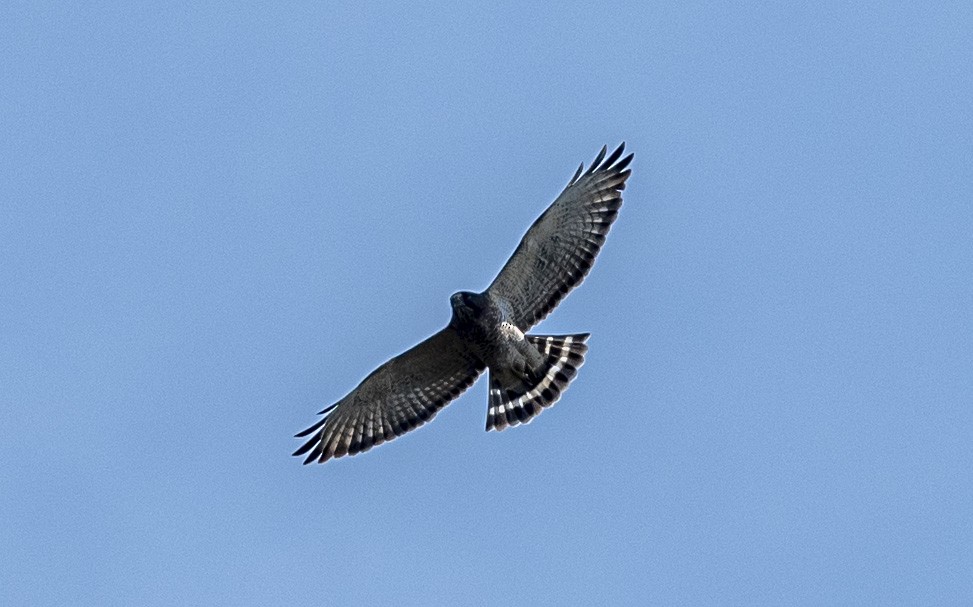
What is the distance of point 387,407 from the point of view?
68.7ft

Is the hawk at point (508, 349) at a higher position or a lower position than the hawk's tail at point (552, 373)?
higher

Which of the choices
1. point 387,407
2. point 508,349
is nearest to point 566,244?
point 508,349

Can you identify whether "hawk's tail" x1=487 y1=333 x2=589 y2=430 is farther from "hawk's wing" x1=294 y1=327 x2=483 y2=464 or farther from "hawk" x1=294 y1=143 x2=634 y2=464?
"hawk's wing" x1=294 y1=327 x2=483 y2=464

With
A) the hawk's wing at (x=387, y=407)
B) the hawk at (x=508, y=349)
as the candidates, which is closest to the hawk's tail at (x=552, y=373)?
the hawk at (x=508, y=349)

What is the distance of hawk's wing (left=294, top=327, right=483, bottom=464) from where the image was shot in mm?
20781

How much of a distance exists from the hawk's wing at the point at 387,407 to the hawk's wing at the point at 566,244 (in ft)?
3.23

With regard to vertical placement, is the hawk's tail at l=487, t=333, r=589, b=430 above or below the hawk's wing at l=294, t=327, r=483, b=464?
below

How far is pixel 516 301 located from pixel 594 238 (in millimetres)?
1187

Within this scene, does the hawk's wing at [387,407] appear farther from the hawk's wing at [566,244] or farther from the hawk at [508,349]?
the hawk's wing at [566,244]

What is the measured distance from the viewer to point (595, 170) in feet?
68.1

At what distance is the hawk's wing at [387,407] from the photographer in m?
20.8

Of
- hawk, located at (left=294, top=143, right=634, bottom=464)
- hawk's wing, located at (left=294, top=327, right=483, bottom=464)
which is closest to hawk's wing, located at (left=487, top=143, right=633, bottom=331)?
hawk, located at (left=294, top=143, right=634, bottom=464)

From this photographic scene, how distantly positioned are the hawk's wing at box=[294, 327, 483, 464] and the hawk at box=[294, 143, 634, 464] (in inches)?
0.5

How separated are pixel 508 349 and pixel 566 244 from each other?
1420 millimetres
